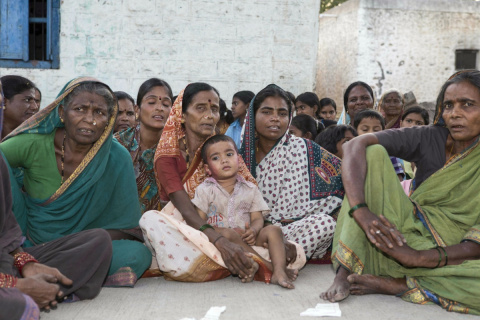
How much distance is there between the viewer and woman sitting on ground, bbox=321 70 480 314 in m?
3.18

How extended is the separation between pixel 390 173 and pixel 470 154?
49 cm

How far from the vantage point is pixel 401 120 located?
676 cm

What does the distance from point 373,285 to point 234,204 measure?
3.81ft

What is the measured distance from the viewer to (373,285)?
A: 10.8 ft

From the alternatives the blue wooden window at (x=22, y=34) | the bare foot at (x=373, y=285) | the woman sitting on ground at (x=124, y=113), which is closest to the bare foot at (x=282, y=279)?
the bare foot at (x=373, y=285)

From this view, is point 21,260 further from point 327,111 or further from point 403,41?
point 403,41

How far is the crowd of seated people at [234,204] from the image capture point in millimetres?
3174

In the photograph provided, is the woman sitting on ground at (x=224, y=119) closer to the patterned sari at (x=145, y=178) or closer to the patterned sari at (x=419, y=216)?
the patterned sari at (x=145, y=178)

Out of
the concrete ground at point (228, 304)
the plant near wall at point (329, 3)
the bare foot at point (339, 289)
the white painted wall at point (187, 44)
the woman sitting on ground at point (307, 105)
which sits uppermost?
the plant near wall at point (329, 3)

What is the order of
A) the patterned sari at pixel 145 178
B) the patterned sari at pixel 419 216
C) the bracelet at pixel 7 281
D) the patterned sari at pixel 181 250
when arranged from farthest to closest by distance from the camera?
the patterned sari at pixel 145 178
the patterned sari at pixel 181 250
the patterned sari at pixel 419 216
the bracelet at pixel 7 281

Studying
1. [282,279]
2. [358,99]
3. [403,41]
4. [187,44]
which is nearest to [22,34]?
[187,44]

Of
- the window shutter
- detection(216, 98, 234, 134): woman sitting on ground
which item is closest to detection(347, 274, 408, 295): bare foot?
detection(216, 98, 234, 134): woman sitting on ground

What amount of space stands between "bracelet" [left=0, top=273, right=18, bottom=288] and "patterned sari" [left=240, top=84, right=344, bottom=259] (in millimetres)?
2176

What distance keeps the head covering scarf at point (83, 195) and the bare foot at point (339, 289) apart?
145cm
